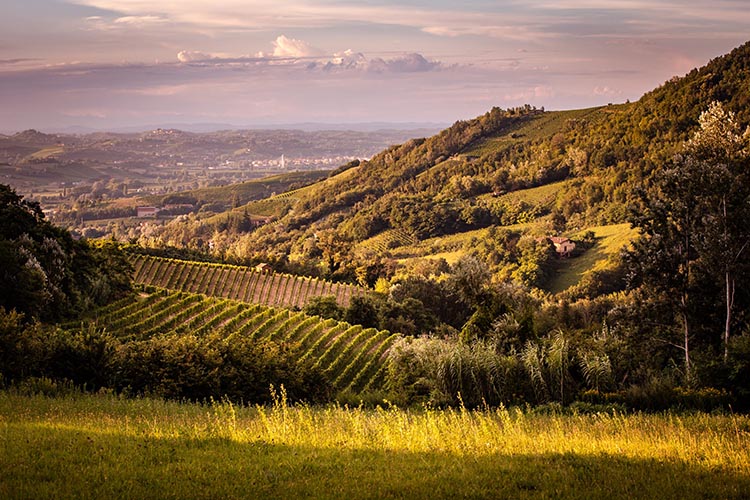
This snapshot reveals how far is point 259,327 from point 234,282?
22.9 metres

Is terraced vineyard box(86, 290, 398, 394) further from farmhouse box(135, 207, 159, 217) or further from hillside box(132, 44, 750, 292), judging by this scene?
farmhouse box(135, 207, 159, 217)

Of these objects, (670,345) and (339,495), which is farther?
(670,345)

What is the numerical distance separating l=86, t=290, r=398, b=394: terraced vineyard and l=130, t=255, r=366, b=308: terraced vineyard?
14074mm

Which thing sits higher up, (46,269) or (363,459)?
(363,459)

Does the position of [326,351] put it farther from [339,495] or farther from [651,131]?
[651,131]

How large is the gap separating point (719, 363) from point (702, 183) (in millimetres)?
8390

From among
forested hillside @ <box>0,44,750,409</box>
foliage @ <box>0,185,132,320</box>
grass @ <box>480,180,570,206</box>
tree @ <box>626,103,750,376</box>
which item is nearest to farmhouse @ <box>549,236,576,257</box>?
forested hillside @ <box>0,44,750,409</box>

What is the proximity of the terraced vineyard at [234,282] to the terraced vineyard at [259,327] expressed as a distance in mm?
14074

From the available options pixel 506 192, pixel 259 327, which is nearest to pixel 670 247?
pixel 259 327

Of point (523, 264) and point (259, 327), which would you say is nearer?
point (259, 327)

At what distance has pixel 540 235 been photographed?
86875mm

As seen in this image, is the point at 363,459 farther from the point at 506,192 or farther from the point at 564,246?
the point at 506,192

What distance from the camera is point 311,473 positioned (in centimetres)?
772

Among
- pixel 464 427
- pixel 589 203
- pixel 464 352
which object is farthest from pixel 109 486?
pixel 589 203
